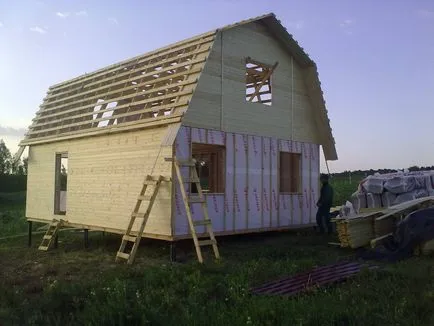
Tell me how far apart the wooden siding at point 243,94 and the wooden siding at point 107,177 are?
1.39m

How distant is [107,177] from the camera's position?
12977mm

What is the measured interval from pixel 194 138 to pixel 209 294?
198 inches

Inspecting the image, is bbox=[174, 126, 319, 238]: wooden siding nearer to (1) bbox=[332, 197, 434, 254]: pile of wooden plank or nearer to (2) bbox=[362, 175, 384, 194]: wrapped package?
(2) bbox=[362, 175, 384, 194]: wrapped package

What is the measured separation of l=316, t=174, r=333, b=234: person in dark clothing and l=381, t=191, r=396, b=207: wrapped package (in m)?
1.87

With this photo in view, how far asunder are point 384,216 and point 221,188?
3.97m

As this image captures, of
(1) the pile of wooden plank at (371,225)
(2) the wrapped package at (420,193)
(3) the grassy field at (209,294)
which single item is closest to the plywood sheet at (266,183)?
(3) the grassy field at (209,294)

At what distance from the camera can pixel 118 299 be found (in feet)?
21.5

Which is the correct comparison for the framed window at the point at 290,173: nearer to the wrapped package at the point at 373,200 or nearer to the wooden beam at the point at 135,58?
the wrapped package at the point at 373,200

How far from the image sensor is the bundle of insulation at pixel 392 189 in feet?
47.0

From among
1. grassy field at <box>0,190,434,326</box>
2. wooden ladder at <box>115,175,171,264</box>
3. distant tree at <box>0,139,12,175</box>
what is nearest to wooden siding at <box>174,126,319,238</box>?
wooden ladder at <box>115,175,171,264</box>

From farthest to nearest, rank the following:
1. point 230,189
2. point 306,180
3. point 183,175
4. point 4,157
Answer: point 4,157 < point 306,180 < point 230,189 < point 183,175

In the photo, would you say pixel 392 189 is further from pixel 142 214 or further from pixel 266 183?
pixel 142 214

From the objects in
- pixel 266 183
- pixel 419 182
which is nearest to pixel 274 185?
pixel 266 183

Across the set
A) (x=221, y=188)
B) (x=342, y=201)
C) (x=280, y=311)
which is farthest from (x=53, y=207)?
(x=342, y=201)
